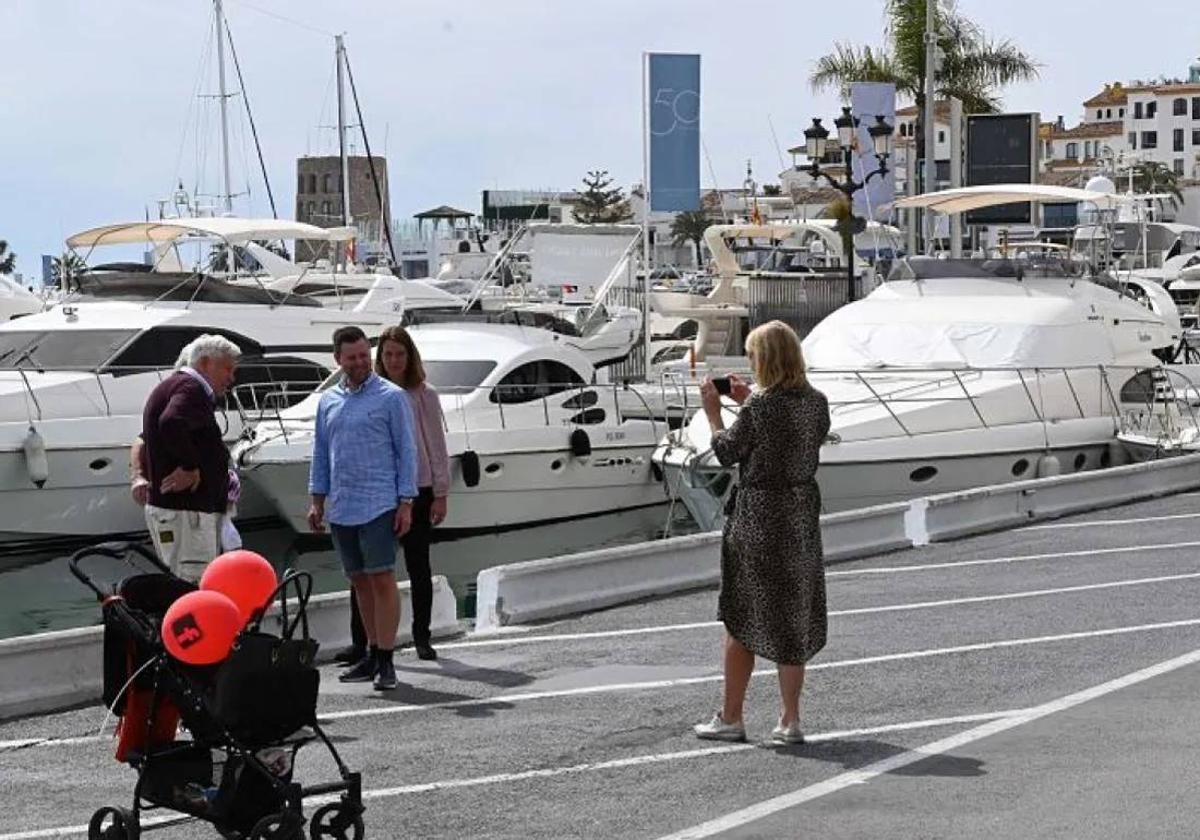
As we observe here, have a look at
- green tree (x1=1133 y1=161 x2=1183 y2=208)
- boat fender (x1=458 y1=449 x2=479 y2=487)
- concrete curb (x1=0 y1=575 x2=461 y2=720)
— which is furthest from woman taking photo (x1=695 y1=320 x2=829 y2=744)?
green tree (x1=1133 y1=161 x2=1183 y2=208)

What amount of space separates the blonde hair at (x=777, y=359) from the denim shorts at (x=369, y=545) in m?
2.37

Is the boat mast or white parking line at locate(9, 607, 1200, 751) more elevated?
the boat mast

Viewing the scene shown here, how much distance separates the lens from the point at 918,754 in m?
8.39

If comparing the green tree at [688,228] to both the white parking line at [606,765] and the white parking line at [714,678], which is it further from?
the white parking line at [606,765]

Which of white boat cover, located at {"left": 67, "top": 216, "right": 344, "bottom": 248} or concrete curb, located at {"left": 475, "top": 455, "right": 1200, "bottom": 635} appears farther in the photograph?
white boat cover, located at {"left": 67, "top": 216, "right": 344, "bottom": 248}

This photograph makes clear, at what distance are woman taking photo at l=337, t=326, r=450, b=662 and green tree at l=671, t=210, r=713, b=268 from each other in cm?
8684

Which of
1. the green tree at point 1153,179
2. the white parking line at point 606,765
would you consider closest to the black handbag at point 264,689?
the white parking line at point 606,765

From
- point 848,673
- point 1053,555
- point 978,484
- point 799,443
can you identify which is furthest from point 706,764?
point 978,484

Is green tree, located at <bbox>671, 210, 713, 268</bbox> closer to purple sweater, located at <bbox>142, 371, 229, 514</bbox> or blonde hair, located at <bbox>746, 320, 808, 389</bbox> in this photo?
purple sweater, located at <bbox>142, 371, 229, 514</bbox>

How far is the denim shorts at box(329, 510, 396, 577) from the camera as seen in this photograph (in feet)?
33.0

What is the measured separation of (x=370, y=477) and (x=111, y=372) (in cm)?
1569

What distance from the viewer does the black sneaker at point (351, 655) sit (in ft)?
35.0

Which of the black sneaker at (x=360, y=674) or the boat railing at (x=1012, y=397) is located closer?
the black sneaker at (x=360, y=674)

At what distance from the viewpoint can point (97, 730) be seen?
9.34 metres
